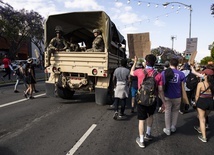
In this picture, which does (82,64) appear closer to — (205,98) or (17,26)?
(205,98)

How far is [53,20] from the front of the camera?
9203 millimetres

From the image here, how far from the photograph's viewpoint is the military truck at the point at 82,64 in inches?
319

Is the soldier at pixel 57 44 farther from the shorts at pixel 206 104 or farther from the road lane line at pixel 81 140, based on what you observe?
the shorts at pixel 206 104

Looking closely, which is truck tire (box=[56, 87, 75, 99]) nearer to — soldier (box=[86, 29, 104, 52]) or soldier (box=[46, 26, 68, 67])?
soldier (box=[46, 26, 68, 67])

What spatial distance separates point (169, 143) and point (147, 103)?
104 cm

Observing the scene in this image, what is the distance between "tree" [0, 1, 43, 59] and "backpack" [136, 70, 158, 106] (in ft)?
111

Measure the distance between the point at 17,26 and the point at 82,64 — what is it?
34.0 m

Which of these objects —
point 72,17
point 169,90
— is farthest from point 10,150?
point 72,17

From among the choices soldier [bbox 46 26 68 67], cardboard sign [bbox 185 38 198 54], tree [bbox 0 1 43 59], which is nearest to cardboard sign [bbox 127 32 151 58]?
soldier [bbox 46 26 68 67]

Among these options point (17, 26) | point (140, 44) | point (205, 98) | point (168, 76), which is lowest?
point (205, 98)

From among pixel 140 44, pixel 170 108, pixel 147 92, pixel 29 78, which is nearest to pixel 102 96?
pixel 140 44

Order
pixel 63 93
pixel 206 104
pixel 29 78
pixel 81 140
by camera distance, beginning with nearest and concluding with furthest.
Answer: pixel 81 140, pixel 206 104, pixel 63 93, pixel 29 78

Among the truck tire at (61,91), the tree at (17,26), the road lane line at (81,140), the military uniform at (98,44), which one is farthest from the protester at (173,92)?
the tree at (17,26)

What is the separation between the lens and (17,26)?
38.8 metres
